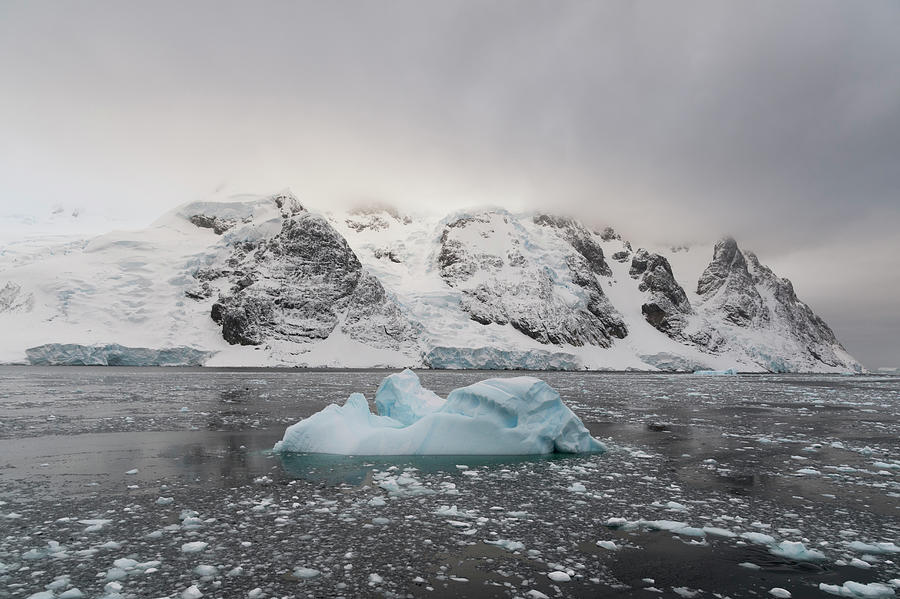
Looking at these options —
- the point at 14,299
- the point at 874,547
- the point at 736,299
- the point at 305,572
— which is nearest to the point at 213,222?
the point at 14,299

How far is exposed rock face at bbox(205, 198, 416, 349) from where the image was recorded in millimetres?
111688

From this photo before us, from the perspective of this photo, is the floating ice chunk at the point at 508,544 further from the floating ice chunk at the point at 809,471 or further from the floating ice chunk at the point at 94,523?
the floating ice chunk at the point at 809,471

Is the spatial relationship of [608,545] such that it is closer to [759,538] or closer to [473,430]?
[759,538]

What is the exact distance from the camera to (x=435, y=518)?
7.57 metres

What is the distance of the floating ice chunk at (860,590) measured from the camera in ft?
16.9

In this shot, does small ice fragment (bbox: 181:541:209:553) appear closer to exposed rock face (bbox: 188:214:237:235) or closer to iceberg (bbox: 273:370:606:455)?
iceberg (bbox: 273:370:606:455)

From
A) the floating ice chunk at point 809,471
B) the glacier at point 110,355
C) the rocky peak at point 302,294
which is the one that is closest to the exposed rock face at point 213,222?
the rocky peak at point 302,294

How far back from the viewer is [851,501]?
8703 millimetres

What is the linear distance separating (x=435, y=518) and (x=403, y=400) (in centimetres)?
903

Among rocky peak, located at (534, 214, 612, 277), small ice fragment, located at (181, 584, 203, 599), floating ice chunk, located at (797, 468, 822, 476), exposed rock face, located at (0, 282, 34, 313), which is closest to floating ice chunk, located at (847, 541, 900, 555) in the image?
floating ice chunk, located at (797, 468, 822, 476)

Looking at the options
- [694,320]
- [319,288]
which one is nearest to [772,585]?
[319,288]

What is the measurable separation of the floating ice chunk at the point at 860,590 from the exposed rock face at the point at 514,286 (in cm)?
12275

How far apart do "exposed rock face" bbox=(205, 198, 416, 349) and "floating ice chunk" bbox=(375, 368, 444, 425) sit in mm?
94664

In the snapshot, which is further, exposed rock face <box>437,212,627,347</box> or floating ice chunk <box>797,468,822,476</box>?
exposed rock face <box>437,212,627,347</box>
